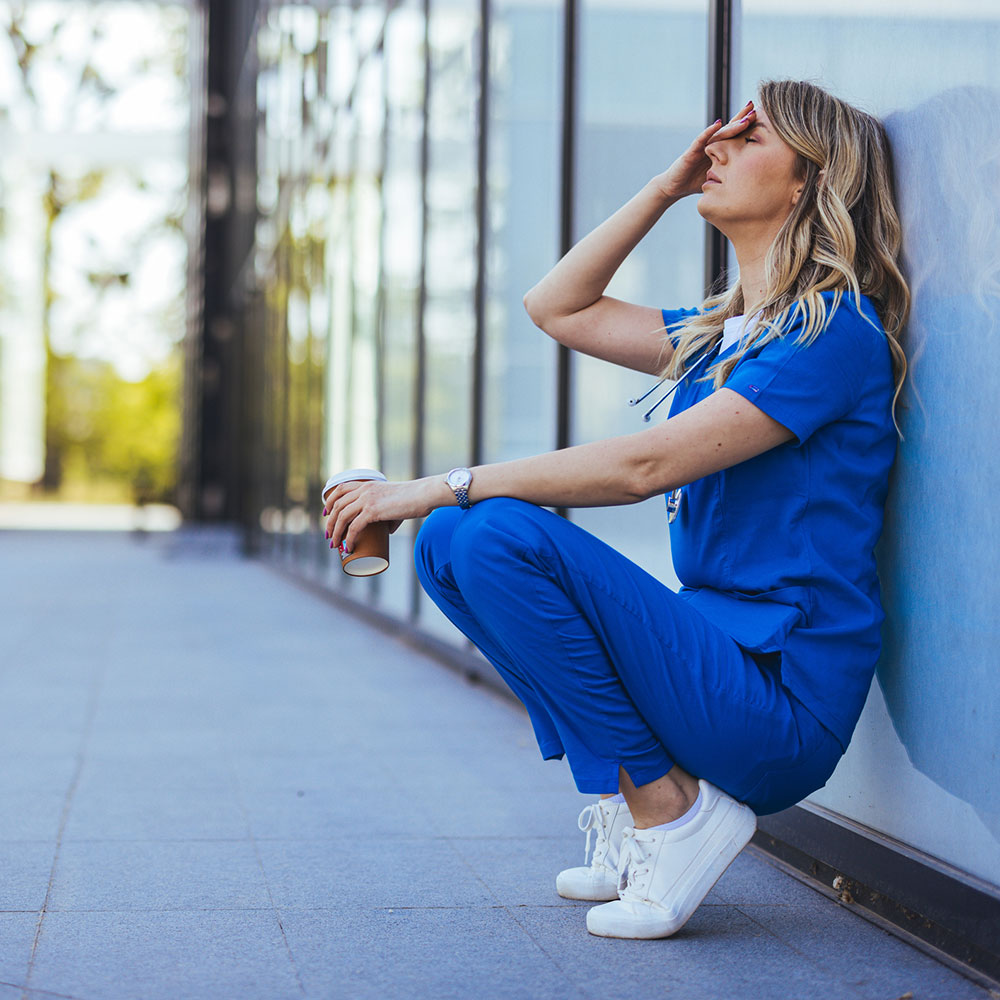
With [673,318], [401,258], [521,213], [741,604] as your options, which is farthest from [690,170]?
[401,258]

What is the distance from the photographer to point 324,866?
3.07 m

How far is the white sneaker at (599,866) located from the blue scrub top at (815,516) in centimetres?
47

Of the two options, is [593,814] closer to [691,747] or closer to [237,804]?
[691,747]

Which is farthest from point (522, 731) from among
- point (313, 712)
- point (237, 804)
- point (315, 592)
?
point (315, 592)

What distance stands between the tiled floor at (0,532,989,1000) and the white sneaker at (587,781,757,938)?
0.04 metres

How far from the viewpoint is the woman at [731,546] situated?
2.37 m

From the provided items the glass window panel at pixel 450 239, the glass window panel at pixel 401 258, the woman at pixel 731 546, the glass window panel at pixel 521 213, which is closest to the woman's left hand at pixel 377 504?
the woman at pixel 731 546

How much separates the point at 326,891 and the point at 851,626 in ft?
3.84

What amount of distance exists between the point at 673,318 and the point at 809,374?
700mm

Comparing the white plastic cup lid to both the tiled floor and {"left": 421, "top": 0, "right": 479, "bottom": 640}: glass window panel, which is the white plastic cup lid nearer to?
the tiled floor

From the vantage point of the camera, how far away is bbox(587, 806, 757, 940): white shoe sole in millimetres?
2480

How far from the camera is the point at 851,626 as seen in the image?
8.11ft

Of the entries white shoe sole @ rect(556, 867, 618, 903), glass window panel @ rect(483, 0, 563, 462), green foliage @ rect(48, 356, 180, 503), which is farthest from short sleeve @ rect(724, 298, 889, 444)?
green foliage @ rect(48, 356, 180, 503)

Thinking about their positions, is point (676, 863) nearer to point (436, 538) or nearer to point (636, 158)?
point (436, 538)
